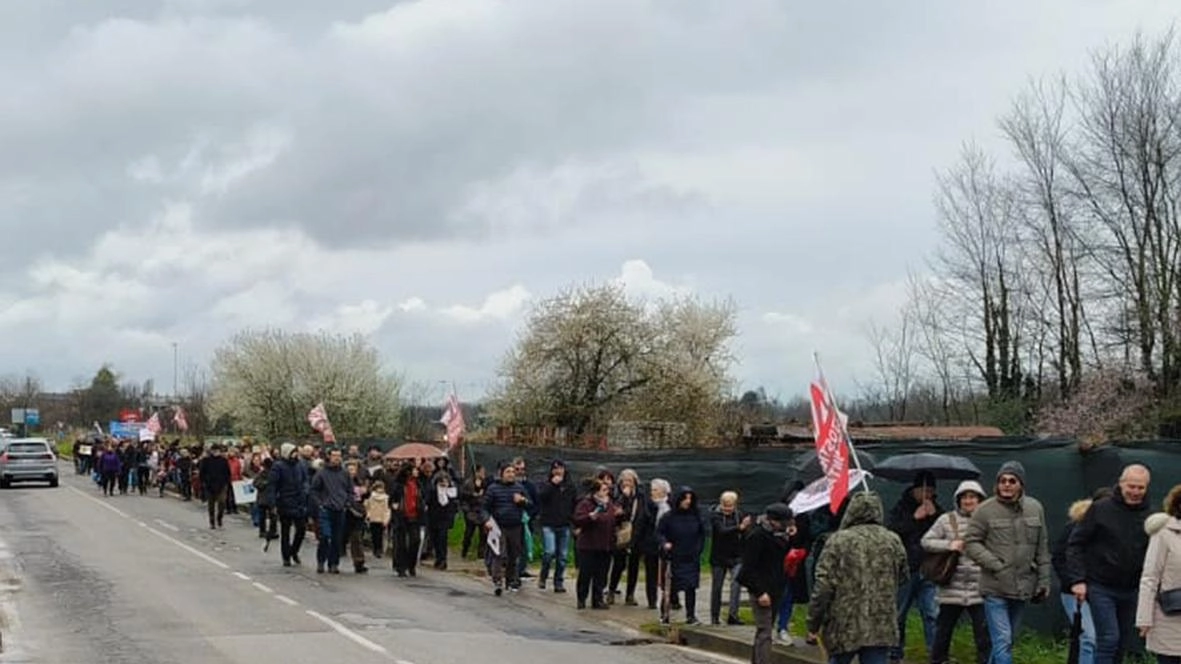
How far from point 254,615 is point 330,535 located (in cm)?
526

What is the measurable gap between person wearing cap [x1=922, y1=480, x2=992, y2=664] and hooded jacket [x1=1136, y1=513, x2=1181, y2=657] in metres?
1.96

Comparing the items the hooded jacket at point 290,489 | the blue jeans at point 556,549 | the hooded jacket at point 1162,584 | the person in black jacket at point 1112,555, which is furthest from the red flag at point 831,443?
the hooded jacket at point 290,489

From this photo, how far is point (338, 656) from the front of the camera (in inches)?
500

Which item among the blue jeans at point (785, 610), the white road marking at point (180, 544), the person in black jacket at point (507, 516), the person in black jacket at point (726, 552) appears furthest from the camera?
the white road marking at point (180, 544)

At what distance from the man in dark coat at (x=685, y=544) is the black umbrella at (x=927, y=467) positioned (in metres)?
3.23

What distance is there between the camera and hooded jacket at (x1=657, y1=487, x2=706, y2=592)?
51.8ft

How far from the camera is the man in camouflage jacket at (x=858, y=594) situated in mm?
8914

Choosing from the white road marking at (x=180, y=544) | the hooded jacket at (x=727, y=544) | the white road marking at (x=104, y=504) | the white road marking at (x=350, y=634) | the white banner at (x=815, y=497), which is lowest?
the white road marking at (x=350, y=634)

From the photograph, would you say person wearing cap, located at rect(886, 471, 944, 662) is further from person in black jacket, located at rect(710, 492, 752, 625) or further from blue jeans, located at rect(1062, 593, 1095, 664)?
person in black jacket, located at rect(710, 492, 752, 625)

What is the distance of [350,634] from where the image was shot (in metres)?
14.3

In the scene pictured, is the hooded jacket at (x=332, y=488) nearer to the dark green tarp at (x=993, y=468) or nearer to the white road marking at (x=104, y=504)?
the dark green tarp at (x=993, y=468)

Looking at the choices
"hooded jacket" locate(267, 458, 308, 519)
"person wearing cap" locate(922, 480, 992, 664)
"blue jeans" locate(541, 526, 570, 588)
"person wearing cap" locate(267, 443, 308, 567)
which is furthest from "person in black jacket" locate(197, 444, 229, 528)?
"person wearing cap" locate(922, 480, 992, 664)

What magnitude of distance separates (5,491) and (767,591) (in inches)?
1565

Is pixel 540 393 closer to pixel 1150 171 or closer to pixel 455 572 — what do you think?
pixel 1150 171
